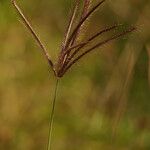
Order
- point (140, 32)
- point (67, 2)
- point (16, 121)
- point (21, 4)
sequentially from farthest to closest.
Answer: point (67, 2) < point (21, 4) < point (140, 32) < point (16, 121)

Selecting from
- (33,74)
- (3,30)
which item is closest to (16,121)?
(33,74)

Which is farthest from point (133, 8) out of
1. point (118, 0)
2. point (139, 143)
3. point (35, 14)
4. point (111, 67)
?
point (139, 143)

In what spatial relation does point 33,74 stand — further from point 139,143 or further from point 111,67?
point 139,143

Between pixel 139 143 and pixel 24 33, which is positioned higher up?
pixel 24 33

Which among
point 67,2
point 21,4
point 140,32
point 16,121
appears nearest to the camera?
point 16,121

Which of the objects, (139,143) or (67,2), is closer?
(139,143)

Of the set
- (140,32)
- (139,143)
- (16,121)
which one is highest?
(140,32)

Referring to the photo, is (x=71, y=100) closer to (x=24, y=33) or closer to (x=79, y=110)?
(x=79, y=110)
